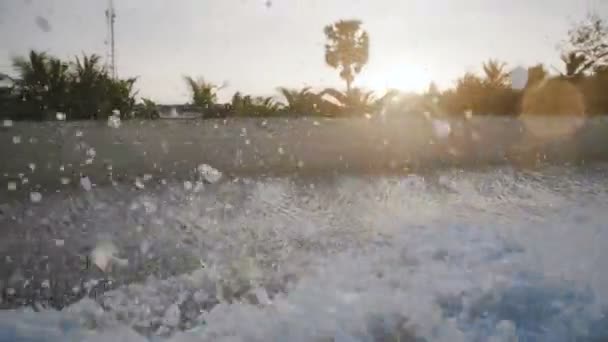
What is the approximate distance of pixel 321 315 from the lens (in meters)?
2.30

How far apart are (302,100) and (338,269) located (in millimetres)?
8294

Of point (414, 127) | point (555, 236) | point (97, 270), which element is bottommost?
point (97, 270)

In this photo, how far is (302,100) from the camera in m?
10.9

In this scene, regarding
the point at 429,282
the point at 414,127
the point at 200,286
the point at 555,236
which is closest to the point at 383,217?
the point at 555,236

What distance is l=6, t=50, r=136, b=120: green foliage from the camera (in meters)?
8.25

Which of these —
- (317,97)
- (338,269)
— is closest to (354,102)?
(317,97)

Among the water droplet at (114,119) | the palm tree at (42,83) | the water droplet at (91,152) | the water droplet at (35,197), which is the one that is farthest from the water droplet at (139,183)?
the palm tree at (42,83)

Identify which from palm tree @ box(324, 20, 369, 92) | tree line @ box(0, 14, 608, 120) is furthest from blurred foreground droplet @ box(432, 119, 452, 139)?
palm tree @ box(324, 20, 369, 92)

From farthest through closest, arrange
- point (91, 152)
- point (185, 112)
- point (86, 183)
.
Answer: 1. point (185, 112)
2. point (91, 152)
3. point (86, 183)

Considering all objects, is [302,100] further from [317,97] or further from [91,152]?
[91,152]

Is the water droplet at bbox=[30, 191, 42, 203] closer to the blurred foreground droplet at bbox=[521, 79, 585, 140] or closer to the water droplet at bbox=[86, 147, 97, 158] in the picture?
the water droplet at bbox=[86, 147, 97, 158]

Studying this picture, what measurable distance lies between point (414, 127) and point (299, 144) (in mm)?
1988

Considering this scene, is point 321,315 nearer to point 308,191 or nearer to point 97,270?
point 97,270

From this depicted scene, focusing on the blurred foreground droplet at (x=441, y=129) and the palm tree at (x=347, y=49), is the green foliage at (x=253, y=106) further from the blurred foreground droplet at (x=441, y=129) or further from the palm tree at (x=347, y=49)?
the palm tree at (x=347, y=49)
